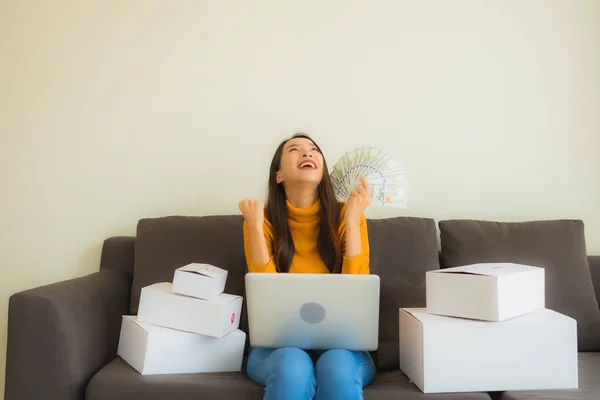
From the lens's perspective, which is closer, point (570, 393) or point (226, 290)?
point (570, 393)

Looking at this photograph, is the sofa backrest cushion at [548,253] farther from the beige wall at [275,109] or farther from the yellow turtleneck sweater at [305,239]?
the yellow turtleneck sweater at [305,239]

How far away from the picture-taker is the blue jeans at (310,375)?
1.33m

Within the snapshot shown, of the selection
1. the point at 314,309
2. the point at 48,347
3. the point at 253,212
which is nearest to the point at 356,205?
the point at 253,212

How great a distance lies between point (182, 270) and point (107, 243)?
1.99 ft

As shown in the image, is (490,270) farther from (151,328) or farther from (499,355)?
(151,328)

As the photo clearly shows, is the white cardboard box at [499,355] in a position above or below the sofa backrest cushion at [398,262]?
below

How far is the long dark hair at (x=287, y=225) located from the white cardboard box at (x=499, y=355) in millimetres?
411

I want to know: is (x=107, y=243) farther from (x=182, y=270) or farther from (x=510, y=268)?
(x=510, y=268)

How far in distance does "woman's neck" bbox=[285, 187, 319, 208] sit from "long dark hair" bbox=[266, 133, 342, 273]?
23 mm

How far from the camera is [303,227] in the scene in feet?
5.91

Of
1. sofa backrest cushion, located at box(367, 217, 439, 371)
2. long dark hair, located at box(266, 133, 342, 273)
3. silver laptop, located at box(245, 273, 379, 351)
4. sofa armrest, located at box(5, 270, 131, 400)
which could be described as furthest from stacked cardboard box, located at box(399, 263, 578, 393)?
sofa armrest, located at box(5, 270, 131, 400)

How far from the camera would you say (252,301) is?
55.9 inches

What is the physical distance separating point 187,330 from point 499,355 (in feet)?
2.91

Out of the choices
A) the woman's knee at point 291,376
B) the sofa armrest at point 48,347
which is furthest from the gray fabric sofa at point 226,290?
the woman's knee at point 291,376
